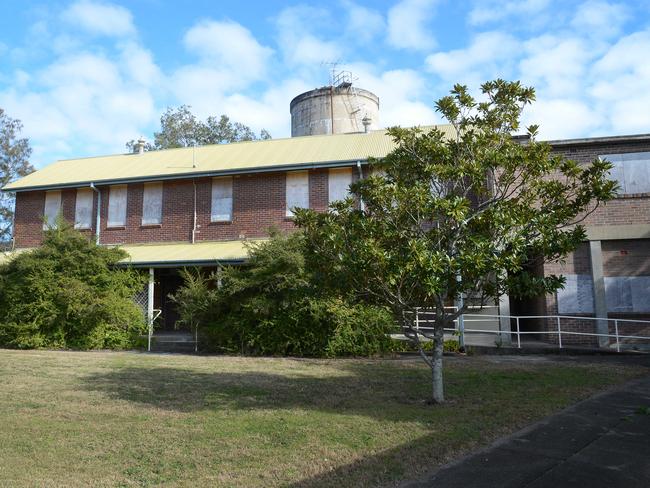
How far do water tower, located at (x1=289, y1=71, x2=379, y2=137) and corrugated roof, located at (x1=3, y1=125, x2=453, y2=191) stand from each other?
7630mm

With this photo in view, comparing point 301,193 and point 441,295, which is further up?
point 301,193

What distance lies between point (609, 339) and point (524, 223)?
30.8 feet

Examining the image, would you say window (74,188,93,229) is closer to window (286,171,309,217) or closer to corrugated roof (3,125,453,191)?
corrugated roof (3,125,453,191)

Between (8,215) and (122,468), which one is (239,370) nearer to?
(122,468)

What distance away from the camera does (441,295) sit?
7.87 m

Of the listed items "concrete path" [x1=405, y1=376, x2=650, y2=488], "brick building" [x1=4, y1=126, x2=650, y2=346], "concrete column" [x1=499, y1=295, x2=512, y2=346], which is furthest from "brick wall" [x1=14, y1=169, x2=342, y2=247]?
"concrete path" [x1=405, y1=376, x2=650, y2=488]

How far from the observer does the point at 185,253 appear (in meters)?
17.8

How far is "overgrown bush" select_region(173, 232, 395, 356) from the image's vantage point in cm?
1371

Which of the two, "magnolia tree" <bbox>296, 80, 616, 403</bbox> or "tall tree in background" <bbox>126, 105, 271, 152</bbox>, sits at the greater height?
"tall tree in background" <bbox>126, 105, 271, 152</bbox>

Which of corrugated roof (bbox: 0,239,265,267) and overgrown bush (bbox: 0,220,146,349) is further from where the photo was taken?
corrugated roof (bbox: 0,239,265,267)

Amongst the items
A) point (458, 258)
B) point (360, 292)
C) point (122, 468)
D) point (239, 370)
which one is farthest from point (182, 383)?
point (458, 258)

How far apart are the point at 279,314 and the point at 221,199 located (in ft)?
22.4

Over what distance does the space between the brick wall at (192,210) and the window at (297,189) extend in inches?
5.6

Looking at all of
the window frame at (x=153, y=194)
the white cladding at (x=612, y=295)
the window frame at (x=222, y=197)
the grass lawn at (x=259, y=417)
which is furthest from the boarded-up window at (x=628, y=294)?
the window frame at (x=153, y=194)
